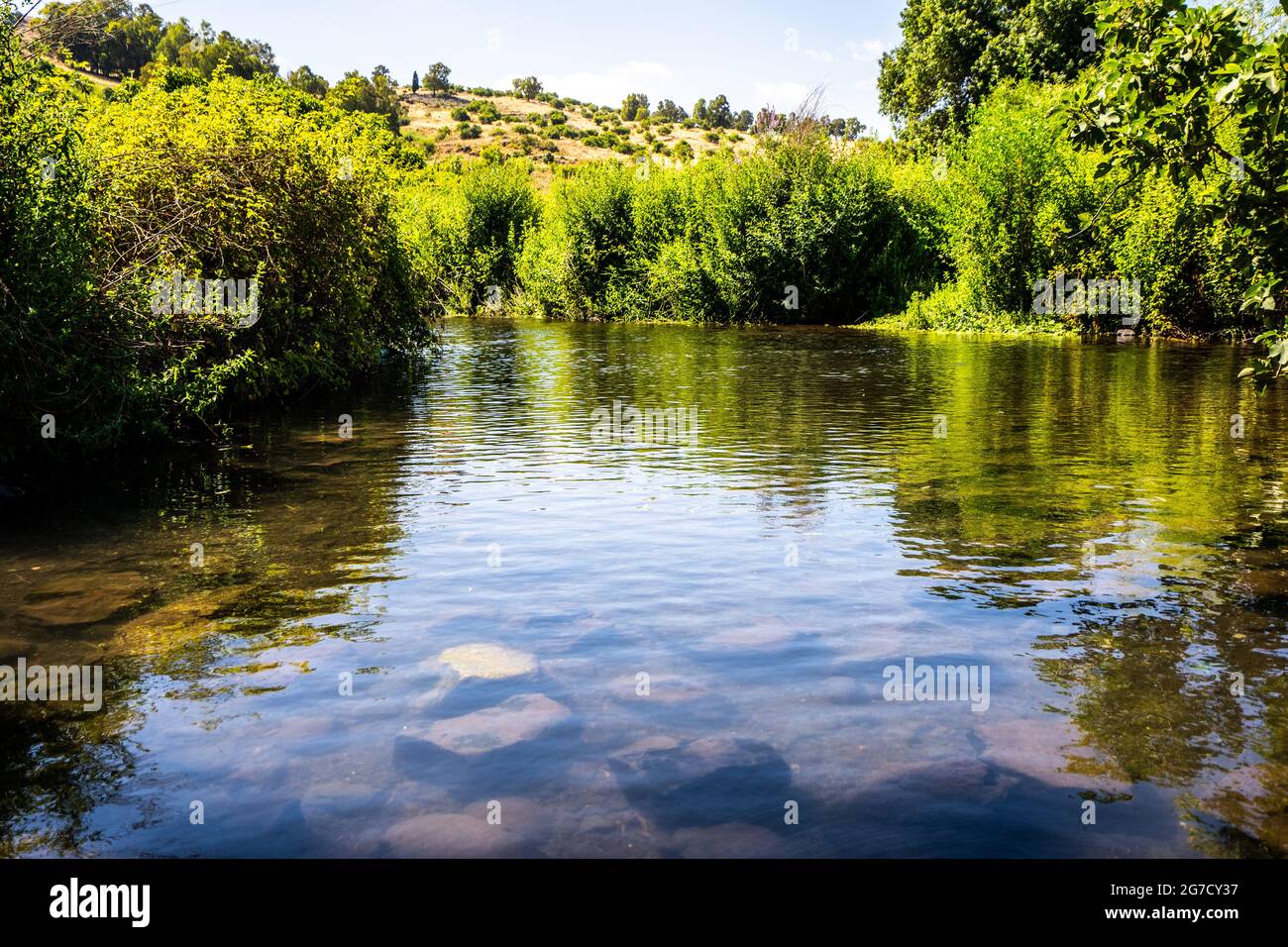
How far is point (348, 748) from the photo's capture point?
606cm

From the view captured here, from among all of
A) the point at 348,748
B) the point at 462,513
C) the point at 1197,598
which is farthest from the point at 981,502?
the point at 348,748

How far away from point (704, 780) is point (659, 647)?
6.74 ft

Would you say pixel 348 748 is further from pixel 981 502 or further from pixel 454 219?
pixel 454 219

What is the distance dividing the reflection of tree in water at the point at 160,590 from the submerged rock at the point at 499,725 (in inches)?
64.0

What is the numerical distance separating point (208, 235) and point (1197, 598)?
1731cm

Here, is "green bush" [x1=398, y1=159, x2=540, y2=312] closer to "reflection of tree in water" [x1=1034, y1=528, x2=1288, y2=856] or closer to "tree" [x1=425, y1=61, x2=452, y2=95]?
"reflection of tree in water" [x1=1034, y1=528, x2=1288, y2=856]

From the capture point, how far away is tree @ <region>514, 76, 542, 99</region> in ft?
577

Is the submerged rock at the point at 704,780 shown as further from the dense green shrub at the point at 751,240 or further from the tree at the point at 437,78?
the tree at the point at 437,78

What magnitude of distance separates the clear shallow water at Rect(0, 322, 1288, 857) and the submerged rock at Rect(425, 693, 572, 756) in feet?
0.09

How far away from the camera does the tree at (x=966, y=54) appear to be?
168 ft

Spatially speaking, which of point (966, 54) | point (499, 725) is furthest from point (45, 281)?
point (966, 54)

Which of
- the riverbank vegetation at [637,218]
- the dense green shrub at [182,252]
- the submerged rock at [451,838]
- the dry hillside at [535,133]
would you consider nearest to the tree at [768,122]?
the riverbank vegetation at [637,218]
